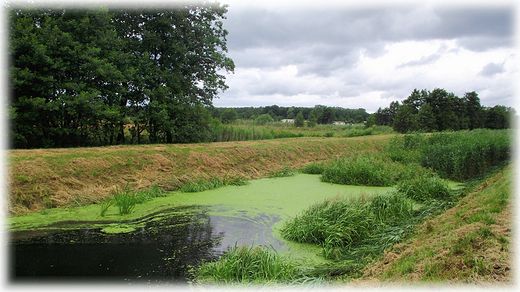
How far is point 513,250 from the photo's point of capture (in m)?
3.79

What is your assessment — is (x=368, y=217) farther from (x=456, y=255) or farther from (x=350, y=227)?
(x=456, y=255)

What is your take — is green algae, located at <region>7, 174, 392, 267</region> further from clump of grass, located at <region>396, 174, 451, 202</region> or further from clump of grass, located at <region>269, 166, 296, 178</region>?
clump of grass, located at <region>269, 166, 296, 178</region>

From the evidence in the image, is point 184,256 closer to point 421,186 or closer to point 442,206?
point 442,206

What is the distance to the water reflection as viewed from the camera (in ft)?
14.2

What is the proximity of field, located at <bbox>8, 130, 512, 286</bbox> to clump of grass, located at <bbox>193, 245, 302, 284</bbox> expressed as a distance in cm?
3

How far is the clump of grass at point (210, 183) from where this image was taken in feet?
30.5

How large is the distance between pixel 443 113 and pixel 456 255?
132 ft

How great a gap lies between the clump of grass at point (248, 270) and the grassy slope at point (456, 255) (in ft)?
3.00

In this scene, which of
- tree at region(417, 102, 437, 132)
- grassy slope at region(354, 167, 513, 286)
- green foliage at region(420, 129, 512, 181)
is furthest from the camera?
tree at region(417, 102, 437, 132)

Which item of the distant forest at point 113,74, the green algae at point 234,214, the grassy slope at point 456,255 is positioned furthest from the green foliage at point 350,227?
the distant forest at point 113,74

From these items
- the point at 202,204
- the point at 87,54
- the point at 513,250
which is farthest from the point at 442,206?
the point at 87,54

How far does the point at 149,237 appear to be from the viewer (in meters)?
5.69

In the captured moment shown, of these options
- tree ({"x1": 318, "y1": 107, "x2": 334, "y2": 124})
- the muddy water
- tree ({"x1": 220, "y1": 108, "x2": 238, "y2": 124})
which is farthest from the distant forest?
tree ({"x1": 318, "y1": 107, "x2": 334, "y2": 124})

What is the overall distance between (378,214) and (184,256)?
3.93 m
